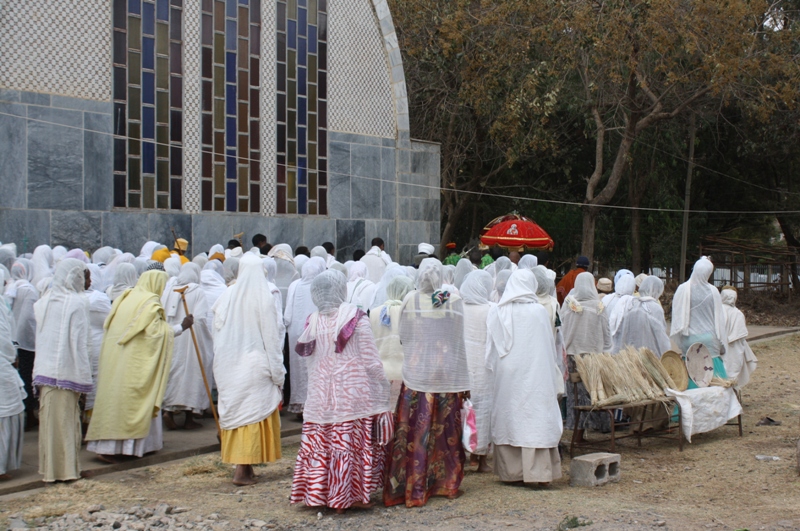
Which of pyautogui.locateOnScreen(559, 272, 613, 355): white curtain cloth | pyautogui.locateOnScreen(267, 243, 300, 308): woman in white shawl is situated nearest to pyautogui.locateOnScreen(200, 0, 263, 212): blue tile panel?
pyautogui.locateOnScreen(267, 243, 300, 308): woman in white shawl

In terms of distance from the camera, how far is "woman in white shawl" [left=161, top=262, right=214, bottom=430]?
8398mm

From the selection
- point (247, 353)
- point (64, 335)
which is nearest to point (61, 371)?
point (64, 335)

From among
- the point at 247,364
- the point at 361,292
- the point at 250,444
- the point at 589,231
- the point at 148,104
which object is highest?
the point at 148,104

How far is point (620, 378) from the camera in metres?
7.71

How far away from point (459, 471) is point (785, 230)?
2014 centimetres

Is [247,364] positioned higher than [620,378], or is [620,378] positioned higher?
[247,364]

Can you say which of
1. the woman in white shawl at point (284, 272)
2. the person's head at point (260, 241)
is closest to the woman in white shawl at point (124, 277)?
the woman in white shawl at point (284, 272)

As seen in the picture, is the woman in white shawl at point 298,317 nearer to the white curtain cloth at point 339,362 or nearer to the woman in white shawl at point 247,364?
the woman in white shawl at point 247,364

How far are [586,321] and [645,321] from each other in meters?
1.01

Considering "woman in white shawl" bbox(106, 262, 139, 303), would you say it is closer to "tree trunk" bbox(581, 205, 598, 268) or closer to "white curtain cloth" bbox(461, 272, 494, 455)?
"white curtain cloth" bbox(461, 272, 494, 455)

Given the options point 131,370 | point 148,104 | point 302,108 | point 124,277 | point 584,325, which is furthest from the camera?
point 302,108

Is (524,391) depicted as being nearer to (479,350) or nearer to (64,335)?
(479,350)

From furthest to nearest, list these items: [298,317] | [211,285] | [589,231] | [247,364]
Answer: [589,231]
[298,317]
[211,285]
[247,364]

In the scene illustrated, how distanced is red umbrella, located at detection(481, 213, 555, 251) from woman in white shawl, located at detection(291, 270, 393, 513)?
494 inches
